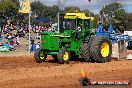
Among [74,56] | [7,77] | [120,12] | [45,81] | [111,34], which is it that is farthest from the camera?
[120,12]

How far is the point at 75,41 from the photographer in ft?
58.1

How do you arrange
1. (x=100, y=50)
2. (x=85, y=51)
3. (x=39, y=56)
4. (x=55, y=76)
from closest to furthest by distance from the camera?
(x=55, y=76) < (x=85, y=51) < (x=100, y=50) < (x=39, y=56)

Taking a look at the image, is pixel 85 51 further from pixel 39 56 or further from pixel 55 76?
pixel 55 76

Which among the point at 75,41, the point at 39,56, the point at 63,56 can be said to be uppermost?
the point at 75,41

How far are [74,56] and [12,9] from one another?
Answer: 47920 mm

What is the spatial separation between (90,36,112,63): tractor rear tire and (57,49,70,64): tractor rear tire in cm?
125

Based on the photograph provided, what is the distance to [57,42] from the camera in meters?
17.3

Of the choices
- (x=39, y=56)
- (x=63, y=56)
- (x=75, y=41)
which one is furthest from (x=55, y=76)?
(x=39, y=56)

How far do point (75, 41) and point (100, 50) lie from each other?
4.26ft

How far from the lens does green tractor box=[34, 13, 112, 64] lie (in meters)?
17.4

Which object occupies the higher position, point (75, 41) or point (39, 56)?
point (75, 41)

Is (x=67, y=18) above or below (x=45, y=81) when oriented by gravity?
above

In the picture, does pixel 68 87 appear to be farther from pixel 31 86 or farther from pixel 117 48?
pixel 117 48

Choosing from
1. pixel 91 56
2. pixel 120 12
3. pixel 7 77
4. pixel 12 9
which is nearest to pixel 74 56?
pixel 91 56
